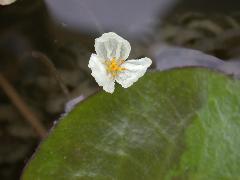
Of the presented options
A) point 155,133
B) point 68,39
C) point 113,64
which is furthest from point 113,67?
point 68,39

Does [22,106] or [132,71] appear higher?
[132,71]

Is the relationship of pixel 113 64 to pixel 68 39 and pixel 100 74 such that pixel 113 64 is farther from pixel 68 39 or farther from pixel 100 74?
pixel 68 39

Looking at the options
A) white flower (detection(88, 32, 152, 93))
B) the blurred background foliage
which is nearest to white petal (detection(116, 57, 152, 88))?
white flower (detection(88, 32, 152, 93))

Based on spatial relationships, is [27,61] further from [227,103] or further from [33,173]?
[227,103]

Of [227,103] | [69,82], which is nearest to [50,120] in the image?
[69,82]

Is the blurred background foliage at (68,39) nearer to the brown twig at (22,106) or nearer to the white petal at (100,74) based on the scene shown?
the brown twig at (22,106)

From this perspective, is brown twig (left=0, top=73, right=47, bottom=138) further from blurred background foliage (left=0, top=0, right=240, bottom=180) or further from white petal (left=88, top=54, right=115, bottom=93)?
white petal (left=88, top=54, right=115, bottom=93)
